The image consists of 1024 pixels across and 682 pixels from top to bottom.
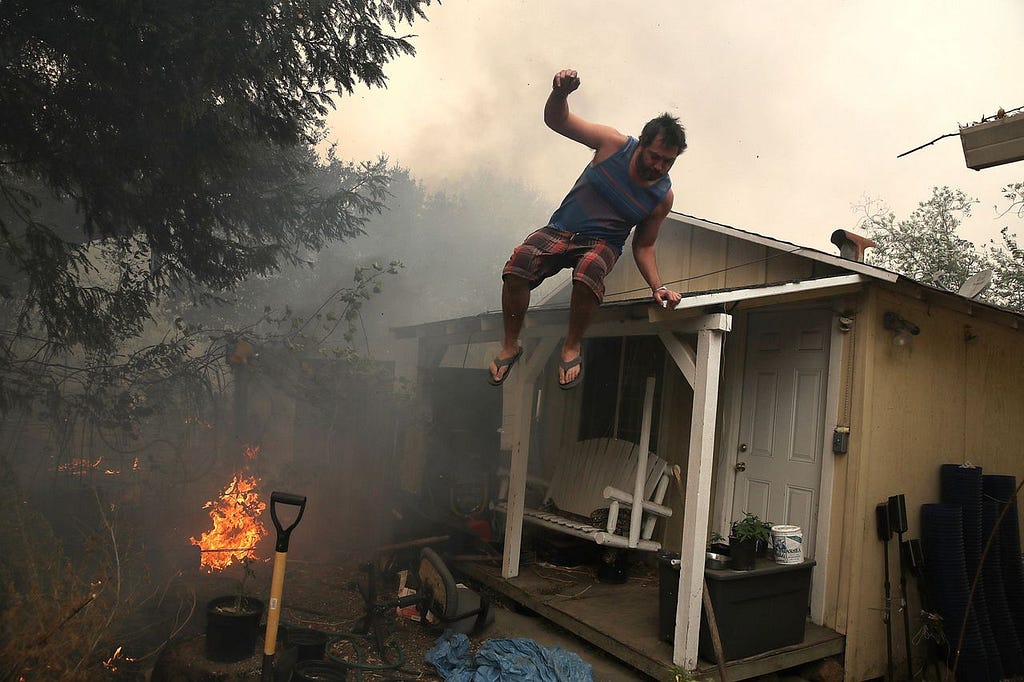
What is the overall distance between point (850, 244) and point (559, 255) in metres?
3.20

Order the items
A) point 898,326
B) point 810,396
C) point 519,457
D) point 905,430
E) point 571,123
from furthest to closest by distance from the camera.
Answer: point 519,457, point 810,396, point 905,430, point 898,326, point 571,123

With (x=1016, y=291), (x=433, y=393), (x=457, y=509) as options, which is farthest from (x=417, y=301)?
(x=1016, y=291)

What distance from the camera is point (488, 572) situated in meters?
6.50

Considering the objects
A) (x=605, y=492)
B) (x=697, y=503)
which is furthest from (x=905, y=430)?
(x=605, y=492)

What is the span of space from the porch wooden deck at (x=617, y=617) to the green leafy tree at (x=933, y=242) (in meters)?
12.2

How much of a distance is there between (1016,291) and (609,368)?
11.0 meters

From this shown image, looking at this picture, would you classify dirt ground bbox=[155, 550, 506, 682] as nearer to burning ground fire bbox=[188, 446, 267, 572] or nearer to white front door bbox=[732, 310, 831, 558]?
burning ground fire bbox=[188, 446, 267, 572]

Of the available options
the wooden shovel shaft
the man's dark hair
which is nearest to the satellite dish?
the man's dark hair

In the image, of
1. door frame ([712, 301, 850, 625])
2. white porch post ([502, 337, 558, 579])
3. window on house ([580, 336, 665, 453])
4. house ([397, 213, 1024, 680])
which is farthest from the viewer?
window on house ([580, 336, 665, 453])

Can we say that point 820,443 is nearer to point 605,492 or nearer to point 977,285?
point 605,492

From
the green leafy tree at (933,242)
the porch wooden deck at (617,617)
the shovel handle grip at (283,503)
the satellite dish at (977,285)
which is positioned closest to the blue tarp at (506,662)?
the porch wooden deck at (617,617)

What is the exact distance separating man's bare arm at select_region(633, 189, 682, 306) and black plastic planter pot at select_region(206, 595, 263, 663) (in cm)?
364

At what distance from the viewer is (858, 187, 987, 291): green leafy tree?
1488 cm

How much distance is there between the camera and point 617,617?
536cm
